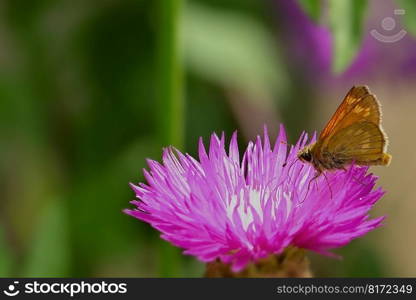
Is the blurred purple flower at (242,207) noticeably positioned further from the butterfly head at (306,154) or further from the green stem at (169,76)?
the green stem at (169,76)

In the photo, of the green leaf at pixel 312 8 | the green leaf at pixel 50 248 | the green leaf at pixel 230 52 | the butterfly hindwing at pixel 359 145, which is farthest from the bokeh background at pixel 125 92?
the butterfly hindwing at pixel 359 145

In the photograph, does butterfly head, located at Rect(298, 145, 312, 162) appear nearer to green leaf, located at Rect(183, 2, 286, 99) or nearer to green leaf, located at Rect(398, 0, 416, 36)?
green leaf, located at Rect(398, 0, 416, 36)

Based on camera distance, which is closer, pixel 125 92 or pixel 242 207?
pixel 242 207

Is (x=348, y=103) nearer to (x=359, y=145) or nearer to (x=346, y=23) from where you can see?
(x=359, y=145)

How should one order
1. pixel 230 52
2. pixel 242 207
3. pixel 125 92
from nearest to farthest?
pixel 242 207 → pixel 230 52 → pixel 125 92

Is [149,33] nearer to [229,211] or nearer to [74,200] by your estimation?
[74,200]

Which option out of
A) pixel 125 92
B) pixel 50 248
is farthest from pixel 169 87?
pixel 125 92
